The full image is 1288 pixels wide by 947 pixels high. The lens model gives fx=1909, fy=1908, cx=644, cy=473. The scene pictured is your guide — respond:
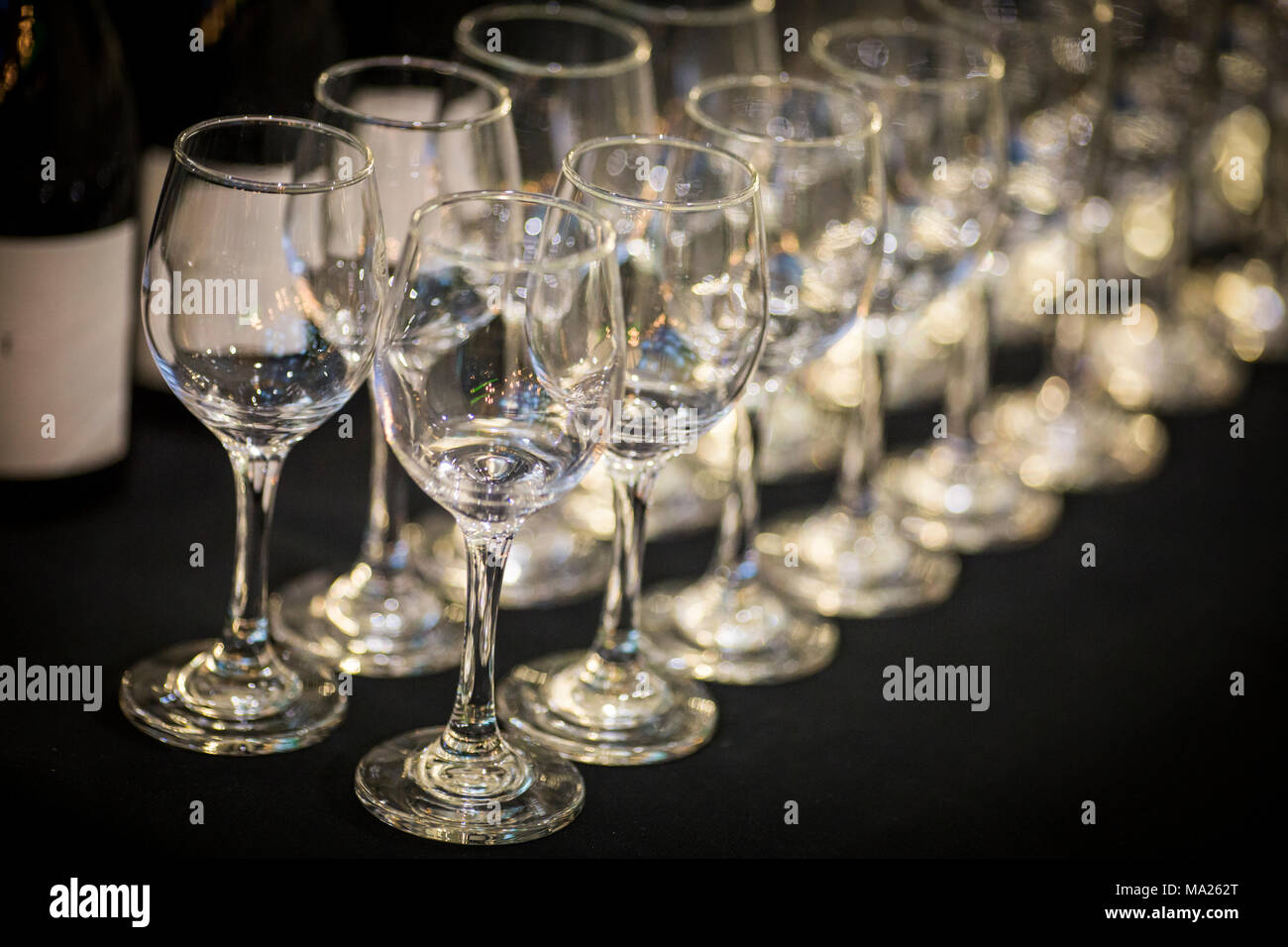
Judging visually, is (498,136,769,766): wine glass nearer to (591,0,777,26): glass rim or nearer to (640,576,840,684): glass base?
(640,576,840,684): glass base

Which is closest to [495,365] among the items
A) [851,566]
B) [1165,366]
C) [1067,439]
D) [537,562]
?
[537,562]

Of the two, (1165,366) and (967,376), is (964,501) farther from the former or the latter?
(1165,366)

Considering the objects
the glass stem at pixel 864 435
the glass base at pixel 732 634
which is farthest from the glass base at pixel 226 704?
the glass stem at pixel 864 435

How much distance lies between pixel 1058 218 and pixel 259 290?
70 cm

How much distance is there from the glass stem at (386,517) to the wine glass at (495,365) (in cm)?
25

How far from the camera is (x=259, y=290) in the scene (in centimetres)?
91

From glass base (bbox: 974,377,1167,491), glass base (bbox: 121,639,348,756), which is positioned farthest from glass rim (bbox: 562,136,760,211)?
glass base (bbox: 974,377,1167,491)

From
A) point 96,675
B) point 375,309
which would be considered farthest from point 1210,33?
point 96,675

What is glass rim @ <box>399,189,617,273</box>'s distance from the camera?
2.84 ft

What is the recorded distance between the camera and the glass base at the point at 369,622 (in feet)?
3.59

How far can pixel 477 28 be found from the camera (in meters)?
1.18

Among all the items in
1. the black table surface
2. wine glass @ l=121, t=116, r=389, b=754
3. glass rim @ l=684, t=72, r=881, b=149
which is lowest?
the black table surface
